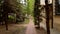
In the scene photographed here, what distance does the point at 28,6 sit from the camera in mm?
8398

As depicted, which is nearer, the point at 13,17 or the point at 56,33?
the point at 56,33

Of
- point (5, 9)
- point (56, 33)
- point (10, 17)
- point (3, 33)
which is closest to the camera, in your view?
point (56, 33)

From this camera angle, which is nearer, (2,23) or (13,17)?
(2,23)

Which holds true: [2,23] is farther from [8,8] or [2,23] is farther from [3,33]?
[3,33]

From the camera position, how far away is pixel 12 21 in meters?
6.46

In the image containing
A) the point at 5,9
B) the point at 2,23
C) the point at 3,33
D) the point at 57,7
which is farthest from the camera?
the point at 57,7

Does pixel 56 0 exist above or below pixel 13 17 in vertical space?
above

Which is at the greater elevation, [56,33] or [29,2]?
[29,2]

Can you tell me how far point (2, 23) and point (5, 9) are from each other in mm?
1436

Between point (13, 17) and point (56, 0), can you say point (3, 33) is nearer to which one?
point (13, 17)

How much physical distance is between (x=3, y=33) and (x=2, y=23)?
2.10 metres

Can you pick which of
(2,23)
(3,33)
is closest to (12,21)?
(2,23)

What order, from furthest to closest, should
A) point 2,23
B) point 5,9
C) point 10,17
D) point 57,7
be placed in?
point 57,7 → point 10,17 → point 2,23 → point 5,9

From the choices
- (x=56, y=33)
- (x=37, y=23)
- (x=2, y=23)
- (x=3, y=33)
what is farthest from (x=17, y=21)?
(x=56, y=33)
